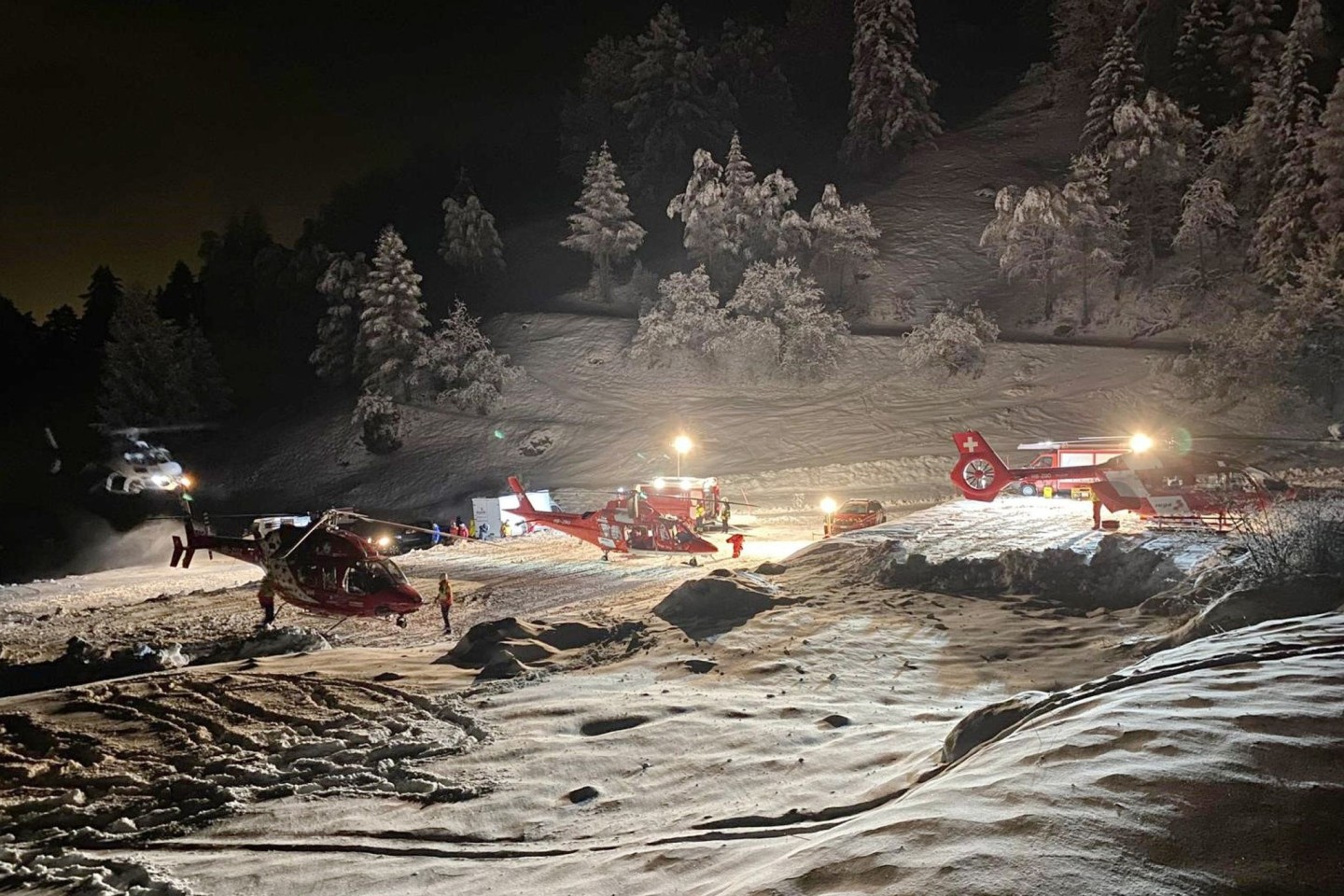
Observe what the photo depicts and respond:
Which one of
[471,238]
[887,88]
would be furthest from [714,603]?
[887,88]

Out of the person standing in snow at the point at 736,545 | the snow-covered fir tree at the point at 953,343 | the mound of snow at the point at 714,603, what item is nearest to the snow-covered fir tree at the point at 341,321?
the snow-covered fir tree at the point at 953,343

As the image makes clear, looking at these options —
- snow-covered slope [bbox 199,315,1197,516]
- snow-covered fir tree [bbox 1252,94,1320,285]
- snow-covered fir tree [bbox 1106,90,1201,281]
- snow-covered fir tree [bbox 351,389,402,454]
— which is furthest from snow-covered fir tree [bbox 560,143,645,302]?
snow-covered fir tree [bbox 1252,94,1320,285]

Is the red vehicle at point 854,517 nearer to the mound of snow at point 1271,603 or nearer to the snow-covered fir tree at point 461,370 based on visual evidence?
the mound of snow at point 1271,603

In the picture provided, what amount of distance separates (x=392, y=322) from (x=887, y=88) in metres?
43.0

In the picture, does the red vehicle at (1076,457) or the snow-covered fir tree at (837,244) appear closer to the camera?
the red vehicle at (1076,457)

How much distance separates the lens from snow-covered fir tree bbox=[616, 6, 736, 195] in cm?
6688

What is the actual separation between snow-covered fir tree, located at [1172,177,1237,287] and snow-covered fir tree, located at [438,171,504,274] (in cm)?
4600

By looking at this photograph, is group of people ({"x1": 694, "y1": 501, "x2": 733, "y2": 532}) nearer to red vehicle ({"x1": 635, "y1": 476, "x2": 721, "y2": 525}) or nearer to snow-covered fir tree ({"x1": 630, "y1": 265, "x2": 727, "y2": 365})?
red vehicle ({"x1": 635, "y1": 476, "x2": 721, "y2": 525})

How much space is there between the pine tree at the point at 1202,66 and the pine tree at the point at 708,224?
3022cm

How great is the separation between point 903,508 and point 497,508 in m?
15.8

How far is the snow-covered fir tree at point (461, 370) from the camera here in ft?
160

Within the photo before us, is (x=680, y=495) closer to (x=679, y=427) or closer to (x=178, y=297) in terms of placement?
(x=679, y=427)

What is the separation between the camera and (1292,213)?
3625 cm

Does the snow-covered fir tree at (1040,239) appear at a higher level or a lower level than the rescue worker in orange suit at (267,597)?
higher
